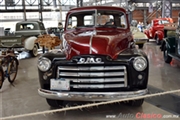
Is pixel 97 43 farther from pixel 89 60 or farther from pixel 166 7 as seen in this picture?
pixel 166 7

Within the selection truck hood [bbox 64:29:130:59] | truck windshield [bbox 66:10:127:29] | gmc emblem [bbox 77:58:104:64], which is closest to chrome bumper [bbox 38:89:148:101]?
gmc emblem [bbox 77:58:104:64]

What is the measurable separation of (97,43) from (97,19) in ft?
3.71

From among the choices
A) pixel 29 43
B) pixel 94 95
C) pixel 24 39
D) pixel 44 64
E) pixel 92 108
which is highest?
pixel 24 39

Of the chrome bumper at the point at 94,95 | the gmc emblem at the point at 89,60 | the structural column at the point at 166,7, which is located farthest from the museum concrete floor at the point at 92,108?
the structural column at the point at 166,7

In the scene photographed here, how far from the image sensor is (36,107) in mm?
4012

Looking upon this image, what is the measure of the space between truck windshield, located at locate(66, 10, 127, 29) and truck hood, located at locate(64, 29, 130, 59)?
1.49 ft

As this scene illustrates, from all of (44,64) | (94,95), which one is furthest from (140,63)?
(44,64)

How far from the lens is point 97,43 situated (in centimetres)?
349

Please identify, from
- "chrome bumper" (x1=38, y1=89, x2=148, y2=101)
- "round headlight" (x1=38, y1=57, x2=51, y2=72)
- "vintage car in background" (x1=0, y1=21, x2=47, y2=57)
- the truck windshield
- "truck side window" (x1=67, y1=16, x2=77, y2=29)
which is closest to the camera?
"chrome bumper" (x1=38, y1=89, x2=148, y2=101)

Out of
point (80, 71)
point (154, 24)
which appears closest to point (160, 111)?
point (80, 71)

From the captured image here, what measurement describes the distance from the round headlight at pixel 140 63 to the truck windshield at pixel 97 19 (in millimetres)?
1388

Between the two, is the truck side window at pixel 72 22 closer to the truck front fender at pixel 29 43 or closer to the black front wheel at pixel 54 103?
the black front wheel at pixel 54 103

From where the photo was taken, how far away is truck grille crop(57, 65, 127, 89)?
322 cm

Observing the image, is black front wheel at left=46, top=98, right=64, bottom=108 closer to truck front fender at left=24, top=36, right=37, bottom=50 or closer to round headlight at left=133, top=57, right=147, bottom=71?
round headlight at left=133, top=57, right=147, bottom=71
